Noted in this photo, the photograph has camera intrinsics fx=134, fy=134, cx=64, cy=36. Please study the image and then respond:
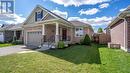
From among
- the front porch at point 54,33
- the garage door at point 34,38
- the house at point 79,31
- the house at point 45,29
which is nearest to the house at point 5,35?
the house at point 45,29

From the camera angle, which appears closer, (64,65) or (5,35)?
(64,65)

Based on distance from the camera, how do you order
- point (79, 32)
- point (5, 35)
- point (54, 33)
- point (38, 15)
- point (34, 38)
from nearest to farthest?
point (38, 15), point (54, 33), point (34, 38), point (79, 32), point (5, 35)

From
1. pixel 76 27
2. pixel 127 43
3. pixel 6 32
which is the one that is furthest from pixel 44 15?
pixel 6 32

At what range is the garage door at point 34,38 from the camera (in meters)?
20.8

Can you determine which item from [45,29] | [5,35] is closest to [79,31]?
[45,29]

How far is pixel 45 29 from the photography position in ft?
63.8

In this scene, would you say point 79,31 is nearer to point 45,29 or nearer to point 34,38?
point 45,29

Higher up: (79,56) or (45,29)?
(45,29)

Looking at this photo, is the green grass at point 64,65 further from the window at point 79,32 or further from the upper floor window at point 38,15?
the window at point 79,32

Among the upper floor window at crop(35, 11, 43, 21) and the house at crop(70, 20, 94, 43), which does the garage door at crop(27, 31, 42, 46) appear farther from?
the house at crop(70, 20, 94, 43)

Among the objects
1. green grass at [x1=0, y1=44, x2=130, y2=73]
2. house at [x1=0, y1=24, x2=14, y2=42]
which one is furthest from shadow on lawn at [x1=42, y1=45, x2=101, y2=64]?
house at [x1=0, y1=24, x2=14, y2=42]

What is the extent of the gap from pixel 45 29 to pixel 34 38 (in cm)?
345

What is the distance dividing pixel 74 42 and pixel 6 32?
1856 cm

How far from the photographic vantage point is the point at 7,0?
25.6m
